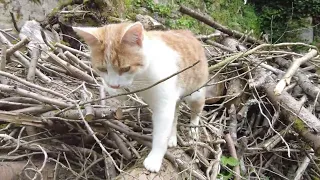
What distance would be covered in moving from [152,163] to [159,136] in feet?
0.51

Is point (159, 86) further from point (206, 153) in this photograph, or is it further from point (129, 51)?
point (206, 153)

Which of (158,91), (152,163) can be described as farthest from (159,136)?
(158,91)

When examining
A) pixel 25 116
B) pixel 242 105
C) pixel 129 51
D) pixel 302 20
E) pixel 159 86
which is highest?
pixel 129 51

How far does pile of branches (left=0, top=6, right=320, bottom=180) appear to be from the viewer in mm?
2611

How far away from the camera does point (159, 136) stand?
2.54 metres

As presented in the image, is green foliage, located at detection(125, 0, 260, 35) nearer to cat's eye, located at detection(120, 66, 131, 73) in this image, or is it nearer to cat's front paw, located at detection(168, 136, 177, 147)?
cat's front paw, located at detection(168, 136, 177, 147)

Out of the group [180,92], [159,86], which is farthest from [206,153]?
[159,86]

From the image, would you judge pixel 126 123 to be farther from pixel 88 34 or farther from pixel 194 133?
pixel 88 34

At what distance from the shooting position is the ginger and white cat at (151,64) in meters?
2.30

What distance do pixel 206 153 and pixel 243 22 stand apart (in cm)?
507

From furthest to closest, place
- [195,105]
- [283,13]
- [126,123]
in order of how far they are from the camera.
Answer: [283,13] < [195,105] < [126,123]

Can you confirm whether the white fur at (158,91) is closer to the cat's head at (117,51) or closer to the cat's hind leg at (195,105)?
the cat's head at (117,51)

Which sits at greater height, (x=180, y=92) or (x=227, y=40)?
(x=180, y=92)

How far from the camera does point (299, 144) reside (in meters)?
3.55
